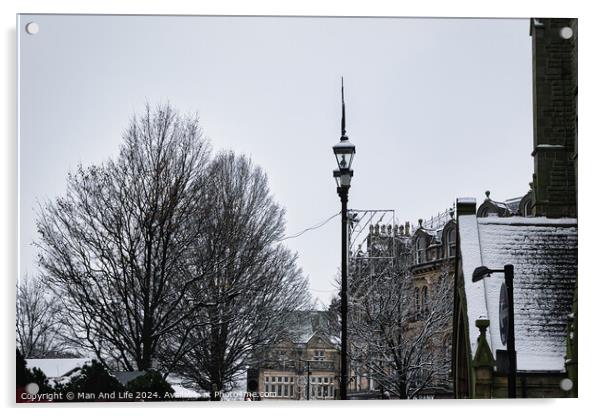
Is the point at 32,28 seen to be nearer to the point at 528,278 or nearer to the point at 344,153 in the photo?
the point at 344,153

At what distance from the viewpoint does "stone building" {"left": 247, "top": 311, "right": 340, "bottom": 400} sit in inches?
536

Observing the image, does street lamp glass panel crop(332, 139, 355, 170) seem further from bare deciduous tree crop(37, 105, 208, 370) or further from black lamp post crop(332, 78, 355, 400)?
bare deciduous tree crop(37, 105, 208, 370)

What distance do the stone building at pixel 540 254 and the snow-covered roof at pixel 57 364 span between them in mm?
3811

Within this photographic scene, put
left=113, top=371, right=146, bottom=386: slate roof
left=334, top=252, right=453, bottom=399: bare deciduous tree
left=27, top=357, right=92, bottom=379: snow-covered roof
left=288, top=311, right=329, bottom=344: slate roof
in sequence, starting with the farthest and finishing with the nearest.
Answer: left=334, top=252, right=453, bottom=399: bare deciduous tree → left=288, top=311, right=329, bottom=344: slate roof → left=113, top=371, right=146, bottom=386: slate roof → left=27, top=357, right=92, bottom=379: snow-covered roof

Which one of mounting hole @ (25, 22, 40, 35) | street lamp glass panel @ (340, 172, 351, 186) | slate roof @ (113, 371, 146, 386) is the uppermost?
mounting hole @ (25, 22, 40, 35)

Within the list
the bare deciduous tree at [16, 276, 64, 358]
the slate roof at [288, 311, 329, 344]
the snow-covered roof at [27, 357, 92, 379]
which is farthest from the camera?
the slate roof at [288, 311, 329, 344]

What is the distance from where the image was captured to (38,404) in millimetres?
13156

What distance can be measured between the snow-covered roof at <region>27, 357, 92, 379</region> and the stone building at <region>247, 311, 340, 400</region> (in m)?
1.71

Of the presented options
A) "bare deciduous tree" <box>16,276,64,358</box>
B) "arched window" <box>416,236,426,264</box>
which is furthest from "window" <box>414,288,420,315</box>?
"bare deciduous tree" <box>16,276,64,358</box>

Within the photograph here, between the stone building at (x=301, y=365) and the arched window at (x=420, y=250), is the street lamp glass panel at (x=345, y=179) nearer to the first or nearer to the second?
the arched window at (x=420, y=250)

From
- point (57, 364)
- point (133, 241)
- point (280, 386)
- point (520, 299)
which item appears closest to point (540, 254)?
point (520, 299)

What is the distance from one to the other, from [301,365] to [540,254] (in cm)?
270

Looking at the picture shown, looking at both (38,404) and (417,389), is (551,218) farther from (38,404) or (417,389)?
(38,404)

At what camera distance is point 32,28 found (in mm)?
13438
